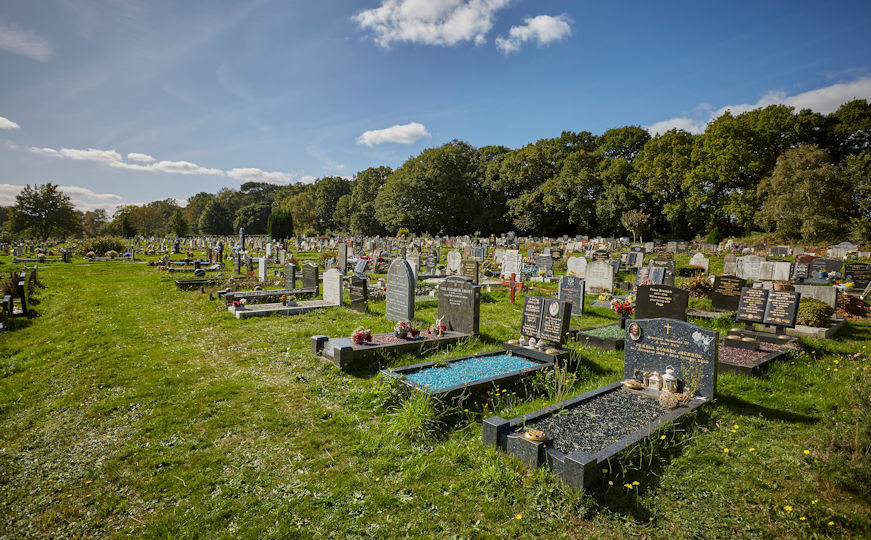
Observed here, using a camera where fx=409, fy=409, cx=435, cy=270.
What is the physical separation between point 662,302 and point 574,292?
8.85ft

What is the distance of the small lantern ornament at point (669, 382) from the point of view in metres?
5.37

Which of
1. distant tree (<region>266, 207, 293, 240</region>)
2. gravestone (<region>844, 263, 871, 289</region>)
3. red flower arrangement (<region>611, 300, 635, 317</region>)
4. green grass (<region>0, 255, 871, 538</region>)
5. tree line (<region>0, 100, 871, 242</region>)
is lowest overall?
green grass (<region>0, 255, 871, 538</region>)

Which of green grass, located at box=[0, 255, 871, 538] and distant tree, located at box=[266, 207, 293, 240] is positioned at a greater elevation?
distant tree, located at box=[266, 207, 293, 240]

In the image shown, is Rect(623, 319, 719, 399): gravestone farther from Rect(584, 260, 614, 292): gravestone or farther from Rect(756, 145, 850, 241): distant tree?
Rect(756, 145, 850, 241): distant tree

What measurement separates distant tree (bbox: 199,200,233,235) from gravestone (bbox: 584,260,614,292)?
87217 mm

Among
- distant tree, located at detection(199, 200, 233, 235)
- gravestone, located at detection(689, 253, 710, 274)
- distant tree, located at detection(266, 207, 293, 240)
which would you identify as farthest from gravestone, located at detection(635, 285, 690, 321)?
distant tree, located at detection(199, 200, 233, 235)

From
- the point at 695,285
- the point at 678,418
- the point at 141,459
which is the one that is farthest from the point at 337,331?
the point at 695,285

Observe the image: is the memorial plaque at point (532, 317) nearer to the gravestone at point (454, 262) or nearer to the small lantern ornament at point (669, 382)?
the small lantern ornament at point (669, 382)

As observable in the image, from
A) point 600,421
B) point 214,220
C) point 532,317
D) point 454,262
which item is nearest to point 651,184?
point 454,262

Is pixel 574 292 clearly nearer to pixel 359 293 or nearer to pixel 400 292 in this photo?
pixel 400 292

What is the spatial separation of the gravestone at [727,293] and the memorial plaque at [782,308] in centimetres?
230

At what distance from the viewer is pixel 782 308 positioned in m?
8.50

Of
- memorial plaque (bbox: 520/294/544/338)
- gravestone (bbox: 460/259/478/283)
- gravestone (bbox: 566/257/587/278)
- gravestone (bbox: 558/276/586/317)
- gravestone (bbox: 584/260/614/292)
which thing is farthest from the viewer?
gravestone (bbox: 566/257/587/278)

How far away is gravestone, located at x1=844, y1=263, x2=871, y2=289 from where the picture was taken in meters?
13.8
